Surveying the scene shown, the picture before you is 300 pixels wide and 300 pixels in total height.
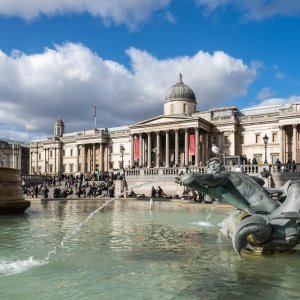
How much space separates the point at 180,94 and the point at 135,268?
67.0 metres

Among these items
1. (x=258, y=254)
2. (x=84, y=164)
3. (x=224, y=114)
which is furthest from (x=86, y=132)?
(x=258, y=254)

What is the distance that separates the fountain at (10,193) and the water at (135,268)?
5689mm

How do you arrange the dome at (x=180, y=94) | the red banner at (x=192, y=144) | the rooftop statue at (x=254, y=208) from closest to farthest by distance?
the rooftop statue at (x=254, y=208) < the red banner at (x=192, y=144) < the dome at (x=180, y=94)

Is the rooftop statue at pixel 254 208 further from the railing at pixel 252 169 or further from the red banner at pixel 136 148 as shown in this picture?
the red banner at pixel 136 148

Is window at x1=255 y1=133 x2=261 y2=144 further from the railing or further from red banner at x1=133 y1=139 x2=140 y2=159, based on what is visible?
the railing

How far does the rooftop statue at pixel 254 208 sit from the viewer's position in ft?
30.9

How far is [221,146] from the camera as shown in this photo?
6869cm

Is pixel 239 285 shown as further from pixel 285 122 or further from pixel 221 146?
pixel 221 146

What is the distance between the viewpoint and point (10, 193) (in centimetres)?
1978

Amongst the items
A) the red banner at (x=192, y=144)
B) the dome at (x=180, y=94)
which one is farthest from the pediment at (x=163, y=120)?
the dome at (x=180, y=94)

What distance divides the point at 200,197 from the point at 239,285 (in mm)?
23534

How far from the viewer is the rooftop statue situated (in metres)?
9.41

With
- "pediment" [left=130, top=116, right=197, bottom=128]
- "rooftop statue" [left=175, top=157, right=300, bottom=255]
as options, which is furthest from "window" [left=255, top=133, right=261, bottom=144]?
"rooftop statue" [left=175, top=157, right=300, bottom=255]

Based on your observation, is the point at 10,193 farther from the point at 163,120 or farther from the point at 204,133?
the point at 204,133
